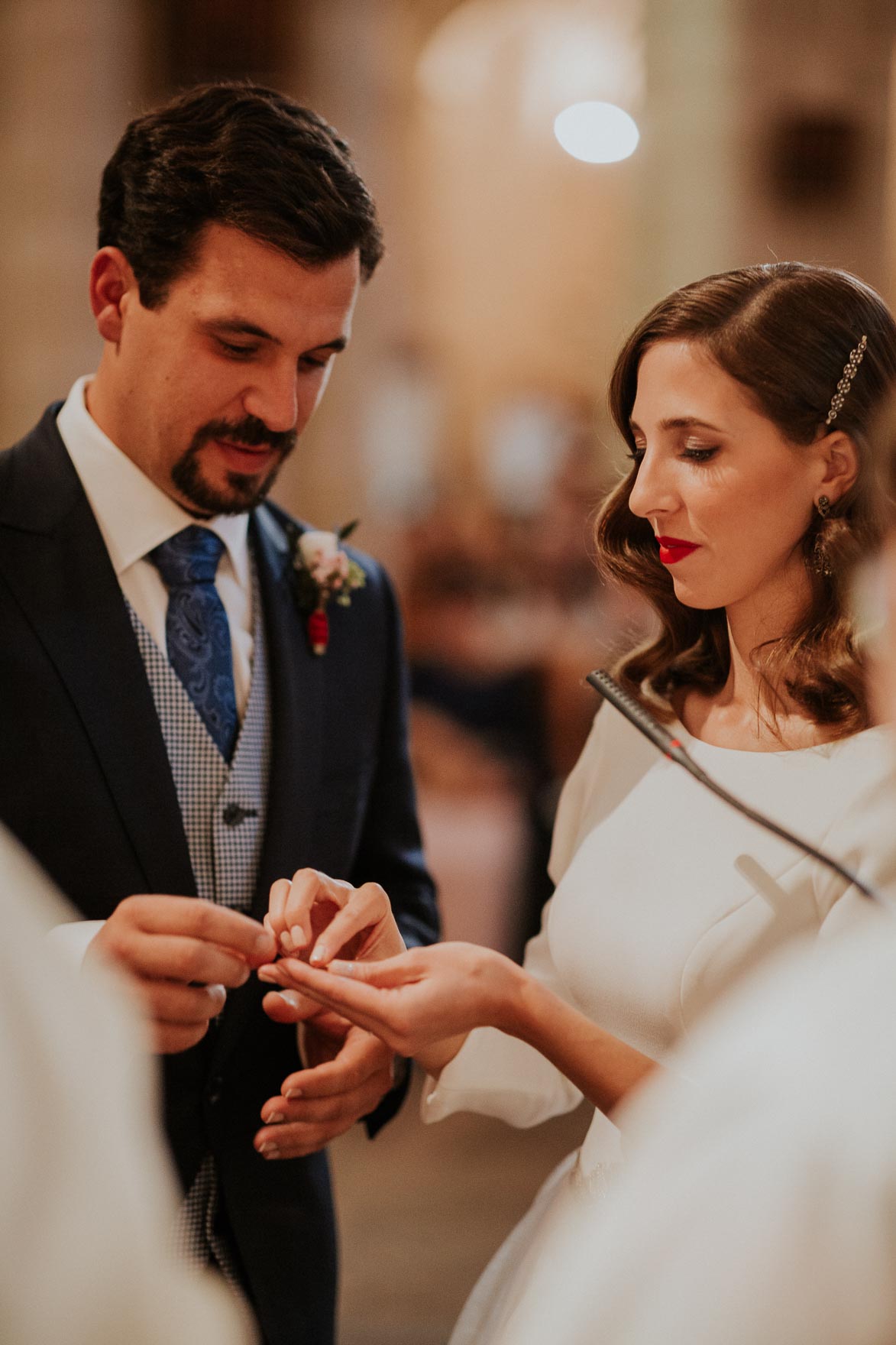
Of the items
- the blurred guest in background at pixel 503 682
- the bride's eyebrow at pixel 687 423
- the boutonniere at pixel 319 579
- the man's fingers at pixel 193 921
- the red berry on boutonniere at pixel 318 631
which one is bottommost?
the blurred guest in background at pixel 503 682

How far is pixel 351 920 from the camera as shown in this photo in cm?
146

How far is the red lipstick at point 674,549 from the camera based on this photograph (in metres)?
1.54

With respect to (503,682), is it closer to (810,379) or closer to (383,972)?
(810,379)

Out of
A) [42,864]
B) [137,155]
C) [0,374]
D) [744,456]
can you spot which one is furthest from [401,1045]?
[0,374]

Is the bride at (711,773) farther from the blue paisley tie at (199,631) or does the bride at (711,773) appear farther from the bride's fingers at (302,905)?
the blue paisley tie at (199,631)

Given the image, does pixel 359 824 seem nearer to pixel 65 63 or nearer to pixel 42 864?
pixel 42 864

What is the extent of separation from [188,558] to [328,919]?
0.60 metres

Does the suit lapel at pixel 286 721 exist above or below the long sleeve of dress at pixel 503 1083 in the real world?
above

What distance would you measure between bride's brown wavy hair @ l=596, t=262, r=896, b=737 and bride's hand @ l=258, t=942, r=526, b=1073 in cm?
52

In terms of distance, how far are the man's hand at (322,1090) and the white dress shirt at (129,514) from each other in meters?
0.45

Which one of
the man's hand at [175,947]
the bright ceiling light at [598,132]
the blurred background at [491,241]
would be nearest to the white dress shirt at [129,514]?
the man's hand at [175,947]

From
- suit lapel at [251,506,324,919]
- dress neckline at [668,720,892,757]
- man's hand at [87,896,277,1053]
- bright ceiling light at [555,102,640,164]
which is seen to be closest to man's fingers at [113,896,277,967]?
man's hand at [87,896,277,1053]

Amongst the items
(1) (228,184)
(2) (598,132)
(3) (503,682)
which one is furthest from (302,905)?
(2) (598,132)

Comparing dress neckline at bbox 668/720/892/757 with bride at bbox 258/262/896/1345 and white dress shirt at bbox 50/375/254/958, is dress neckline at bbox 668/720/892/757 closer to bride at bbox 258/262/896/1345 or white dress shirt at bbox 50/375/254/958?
bride at bbox 258/262/896/1345
